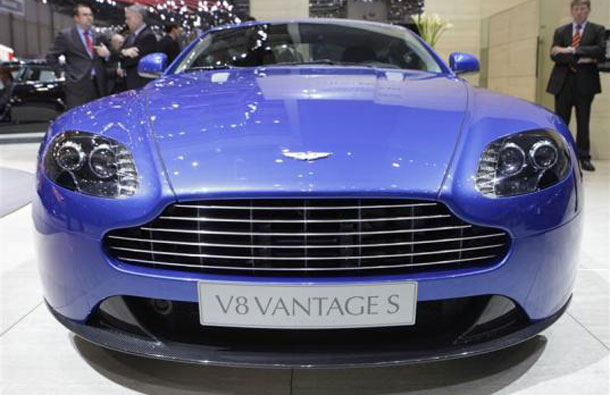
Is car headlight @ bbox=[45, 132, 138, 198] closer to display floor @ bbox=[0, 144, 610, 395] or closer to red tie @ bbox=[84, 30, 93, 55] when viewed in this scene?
display floor @ bbox=[0, 144, 610, 395]

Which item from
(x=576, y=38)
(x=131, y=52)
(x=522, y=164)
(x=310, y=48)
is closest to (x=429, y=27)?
(x=576, y=38)

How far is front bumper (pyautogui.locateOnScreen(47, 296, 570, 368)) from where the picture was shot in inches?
51.3

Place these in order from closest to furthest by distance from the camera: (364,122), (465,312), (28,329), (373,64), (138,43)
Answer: (465,312), (364,122), (28,329), (373,64), (138,43)

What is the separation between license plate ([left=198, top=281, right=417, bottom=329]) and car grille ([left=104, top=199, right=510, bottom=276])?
5 centimetres

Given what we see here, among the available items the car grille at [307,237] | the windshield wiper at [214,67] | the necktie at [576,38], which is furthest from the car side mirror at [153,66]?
the necktie at [576,38]

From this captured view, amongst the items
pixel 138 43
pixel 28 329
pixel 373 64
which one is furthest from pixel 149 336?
pixel 138 43

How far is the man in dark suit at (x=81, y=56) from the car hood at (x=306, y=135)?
3.31 metres

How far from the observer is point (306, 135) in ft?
4.92

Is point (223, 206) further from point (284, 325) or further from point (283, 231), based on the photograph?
point (284, 325)

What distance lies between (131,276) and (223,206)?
0.25 meters

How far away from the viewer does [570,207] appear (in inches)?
58.3

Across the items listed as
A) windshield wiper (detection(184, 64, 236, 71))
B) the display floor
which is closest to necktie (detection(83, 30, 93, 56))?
windshield wiper (detection(184, 64, 236, 71))

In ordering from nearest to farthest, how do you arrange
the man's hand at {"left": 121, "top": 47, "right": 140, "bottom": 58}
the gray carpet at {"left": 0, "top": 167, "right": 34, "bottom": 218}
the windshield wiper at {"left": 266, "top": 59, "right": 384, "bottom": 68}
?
the windshield wiper at {"left": 266, "top": 59, "right": 384, "bottom": 68} → the gray carpet at {"left": 0, "top": 167, "right": 34, "bottom": 218} → the man's hand at {"left": 121, "top": 47, "right": 140, "bottom": 58}

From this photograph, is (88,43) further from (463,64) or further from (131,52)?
(463,64)
